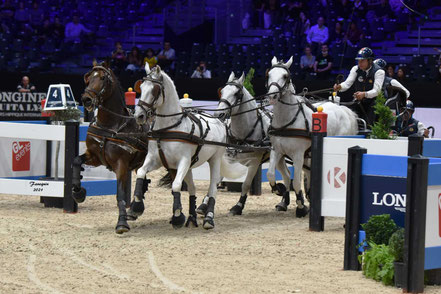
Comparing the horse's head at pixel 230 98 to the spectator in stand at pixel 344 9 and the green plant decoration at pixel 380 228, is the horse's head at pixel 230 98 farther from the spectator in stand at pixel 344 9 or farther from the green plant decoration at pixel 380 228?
the spectator in stand at pixel 344 9

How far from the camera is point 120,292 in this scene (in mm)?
7418

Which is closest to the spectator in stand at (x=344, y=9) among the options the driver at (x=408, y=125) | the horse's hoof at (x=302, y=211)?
the driver at (x=408, y=125)

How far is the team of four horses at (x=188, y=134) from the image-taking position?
1058cm

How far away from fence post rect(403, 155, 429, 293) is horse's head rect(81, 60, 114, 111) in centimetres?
473

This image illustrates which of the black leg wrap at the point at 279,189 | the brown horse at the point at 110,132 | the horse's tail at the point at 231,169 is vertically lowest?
the black leg wrap at the point at 279,189

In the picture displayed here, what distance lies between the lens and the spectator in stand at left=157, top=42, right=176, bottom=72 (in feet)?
80.3

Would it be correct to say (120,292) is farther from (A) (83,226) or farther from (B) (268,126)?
(B) (268,126)

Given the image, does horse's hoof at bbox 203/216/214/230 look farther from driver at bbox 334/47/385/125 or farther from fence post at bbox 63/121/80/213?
driver at bbox 334/47/385/125

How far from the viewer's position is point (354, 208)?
8.54 m

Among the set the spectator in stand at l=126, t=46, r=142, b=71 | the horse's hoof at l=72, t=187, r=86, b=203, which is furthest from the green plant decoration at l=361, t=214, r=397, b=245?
the spectator in stand at l=126, t=46, r=142, b=71

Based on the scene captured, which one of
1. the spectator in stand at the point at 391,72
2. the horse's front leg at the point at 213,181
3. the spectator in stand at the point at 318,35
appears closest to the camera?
the horse's front leg at the point at 213,181

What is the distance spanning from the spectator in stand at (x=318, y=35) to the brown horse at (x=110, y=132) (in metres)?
11.8

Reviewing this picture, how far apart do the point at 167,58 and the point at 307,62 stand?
468 centimetres

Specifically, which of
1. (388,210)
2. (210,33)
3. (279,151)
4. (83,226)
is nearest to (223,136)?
(279,151)
